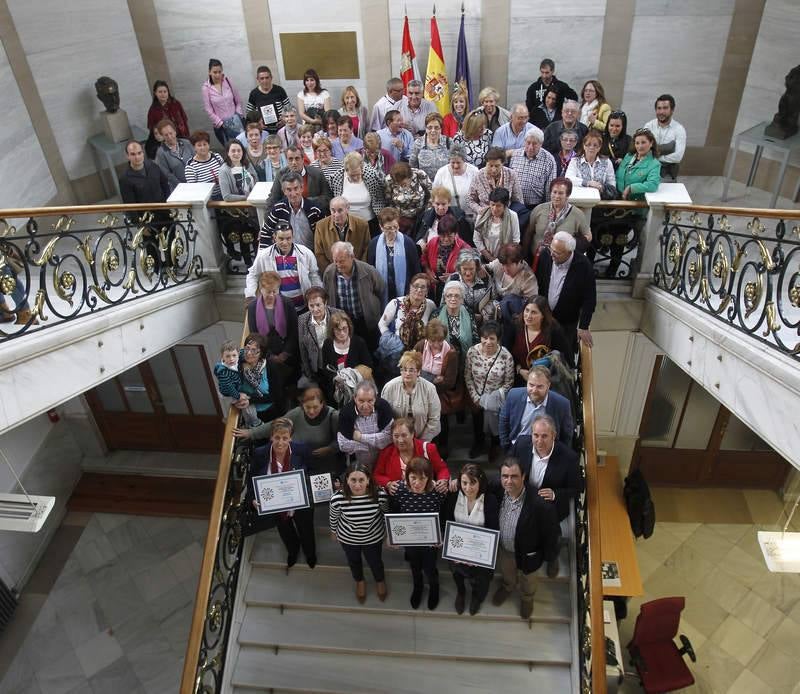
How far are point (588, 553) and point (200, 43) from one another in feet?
28.7

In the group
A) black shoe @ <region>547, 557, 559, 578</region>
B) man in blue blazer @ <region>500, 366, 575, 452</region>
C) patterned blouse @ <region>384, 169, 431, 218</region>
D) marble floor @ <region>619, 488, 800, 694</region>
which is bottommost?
marble floor @ <region>619, 488, 800, 694</region>

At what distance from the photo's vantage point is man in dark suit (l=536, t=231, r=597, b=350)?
5.32m

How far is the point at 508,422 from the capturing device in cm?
A: 503

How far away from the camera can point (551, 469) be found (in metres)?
4.69

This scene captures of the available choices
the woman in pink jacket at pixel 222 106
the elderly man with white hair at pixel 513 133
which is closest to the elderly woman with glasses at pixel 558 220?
the elderly man with white hair at pixel 513 133

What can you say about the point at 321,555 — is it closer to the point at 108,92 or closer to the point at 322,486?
the point at 322,486

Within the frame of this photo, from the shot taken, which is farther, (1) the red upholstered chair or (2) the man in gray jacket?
(2) the man in gray jacket

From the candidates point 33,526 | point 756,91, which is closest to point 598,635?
point 33,526

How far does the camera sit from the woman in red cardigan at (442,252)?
18.2 ft

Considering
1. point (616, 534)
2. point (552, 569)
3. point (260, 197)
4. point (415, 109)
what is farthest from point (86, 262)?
point (616, 534)

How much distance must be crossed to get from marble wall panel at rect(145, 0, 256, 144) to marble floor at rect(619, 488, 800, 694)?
837cm

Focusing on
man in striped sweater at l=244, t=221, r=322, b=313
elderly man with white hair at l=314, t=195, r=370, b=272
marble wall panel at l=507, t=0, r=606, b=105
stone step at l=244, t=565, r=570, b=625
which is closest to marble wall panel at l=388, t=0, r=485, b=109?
marble wall panel at l=507, t=0, r=606, b=105

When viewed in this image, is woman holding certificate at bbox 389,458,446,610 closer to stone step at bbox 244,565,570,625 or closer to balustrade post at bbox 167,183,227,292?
stone step at bbox 244,565,570,625

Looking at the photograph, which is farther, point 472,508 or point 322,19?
point 322,19
